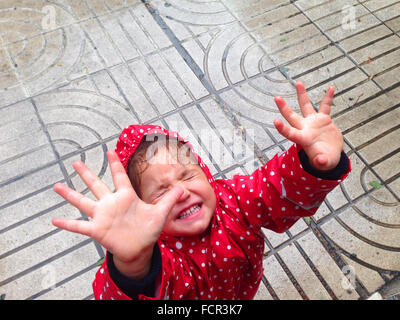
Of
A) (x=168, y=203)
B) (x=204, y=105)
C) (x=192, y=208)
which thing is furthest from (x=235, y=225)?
(x=204, y=105)

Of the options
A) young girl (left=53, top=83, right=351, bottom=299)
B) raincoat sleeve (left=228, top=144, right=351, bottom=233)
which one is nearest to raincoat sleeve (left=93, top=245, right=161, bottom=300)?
young girl (left=53, top=83, right=351, bottom=299)

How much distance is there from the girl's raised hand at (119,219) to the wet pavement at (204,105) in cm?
110

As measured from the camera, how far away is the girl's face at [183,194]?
128cm

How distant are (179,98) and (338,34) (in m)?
1.50

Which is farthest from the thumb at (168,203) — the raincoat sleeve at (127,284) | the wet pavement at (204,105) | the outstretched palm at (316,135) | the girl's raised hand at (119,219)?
the wet pavement at (204,105)

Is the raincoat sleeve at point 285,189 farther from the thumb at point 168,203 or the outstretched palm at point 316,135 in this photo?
the thumb at point 168,203

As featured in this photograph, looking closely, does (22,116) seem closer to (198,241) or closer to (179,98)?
(179,98)

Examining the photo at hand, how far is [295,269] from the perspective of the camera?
1993 mm

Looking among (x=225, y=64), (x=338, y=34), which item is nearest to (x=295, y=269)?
(x=225, y=64)

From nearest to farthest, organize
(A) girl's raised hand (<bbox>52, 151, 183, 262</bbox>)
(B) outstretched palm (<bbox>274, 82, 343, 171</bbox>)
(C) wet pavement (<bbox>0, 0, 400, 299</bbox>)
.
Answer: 1. (A) girl's raised hand (<bbox>52, 151, 183, 262</bbox>)
2. (B) outstretched palm (<bbox>274, 82, 343, 171</bbox>)
3. (C) wet pavement (<bbox>0, 0, 400, 299</bbox>)

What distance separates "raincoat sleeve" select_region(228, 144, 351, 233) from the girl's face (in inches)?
6.2

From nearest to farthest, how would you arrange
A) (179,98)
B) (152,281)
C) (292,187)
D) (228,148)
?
(152,281)
(292,187)
(228,148)
(179,98)

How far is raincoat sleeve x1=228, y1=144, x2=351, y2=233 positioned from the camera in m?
1.17

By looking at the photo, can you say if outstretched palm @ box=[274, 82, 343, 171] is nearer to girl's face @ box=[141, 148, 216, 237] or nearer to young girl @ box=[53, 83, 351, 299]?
young girl @ box=[53, 83, 351, 299]
